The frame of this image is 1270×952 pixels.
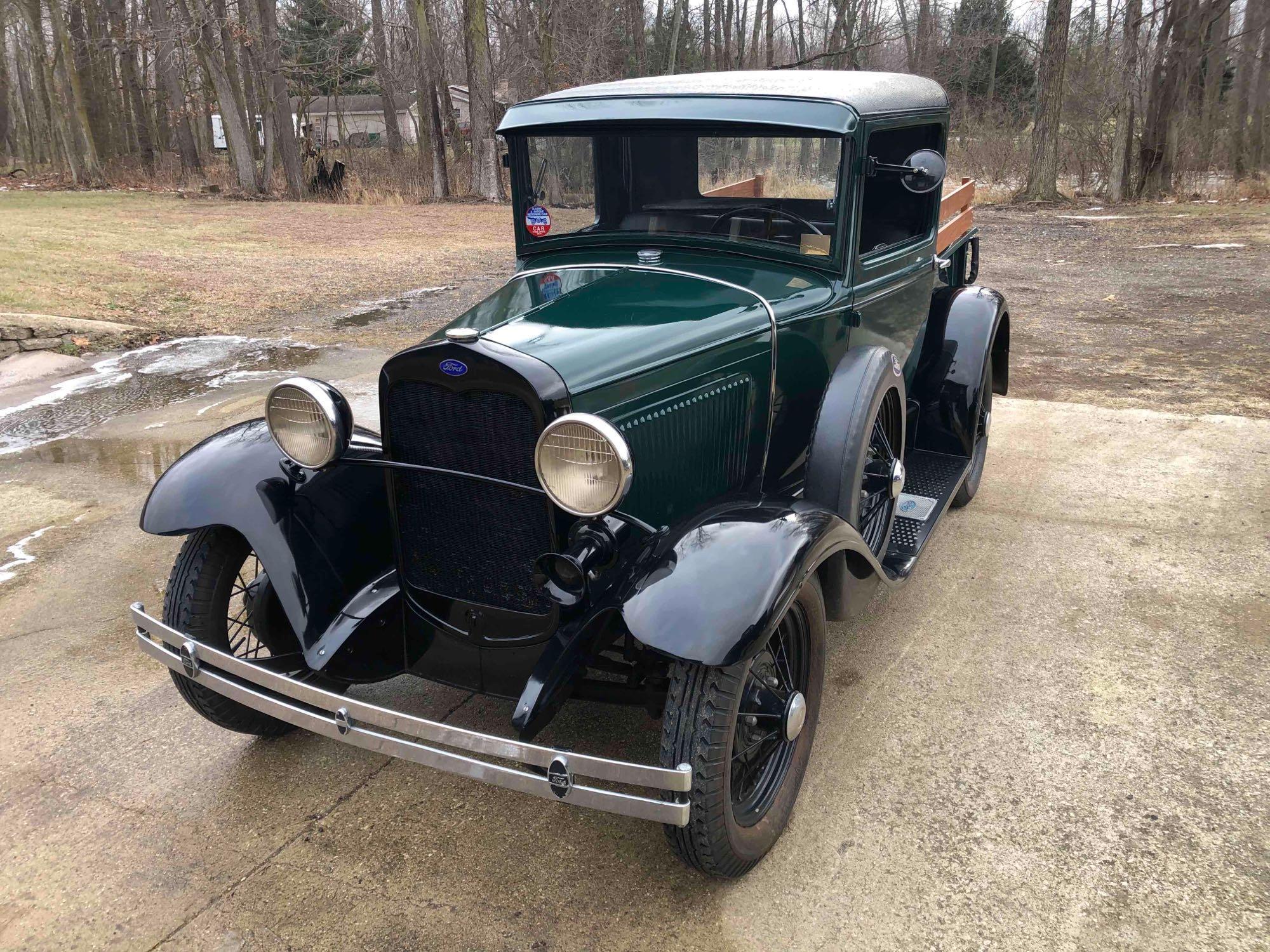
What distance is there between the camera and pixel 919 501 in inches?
149

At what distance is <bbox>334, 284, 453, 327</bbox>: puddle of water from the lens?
8891 mm

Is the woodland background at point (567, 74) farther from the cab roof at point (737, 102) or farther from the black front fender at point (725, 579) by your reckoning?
the black front fender at point (725, 579)

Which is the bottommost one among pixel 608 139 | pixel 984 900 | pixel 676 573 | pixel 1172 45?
pixel 984 900

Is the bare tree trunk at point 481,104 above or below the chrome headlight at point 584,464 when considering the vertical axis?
above

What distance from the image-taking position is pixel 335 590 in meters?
2.68

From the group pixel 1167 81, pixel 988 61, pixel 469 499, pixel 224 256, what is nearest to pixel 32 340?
pixel 224 256

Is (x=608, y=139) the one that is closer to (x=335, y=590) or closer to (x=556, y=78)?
(x=335, y=590)

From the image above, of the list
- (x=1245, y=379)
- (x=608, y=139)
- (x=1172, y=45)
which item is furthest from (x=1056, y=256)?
(x=608, y=139)

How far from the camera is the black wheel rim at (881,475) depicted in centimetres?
321

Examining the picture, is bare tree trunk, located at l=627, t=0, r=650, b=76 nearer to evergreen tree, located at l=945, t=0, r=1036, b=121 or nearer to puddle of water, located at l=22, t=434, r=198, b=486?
evergreen tree, located at l=945, t=0, r=1036, b=121

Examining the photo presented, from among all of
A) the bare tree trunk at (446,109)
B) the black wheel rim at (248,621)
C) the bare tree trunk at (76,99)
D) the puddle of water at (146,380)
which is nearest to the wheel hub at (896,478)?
the black wheel rim at (248,621)

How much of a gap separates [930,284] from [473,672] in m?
2.84

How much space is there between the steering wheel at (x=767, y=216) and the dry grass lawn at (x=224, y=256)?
6.70 metres

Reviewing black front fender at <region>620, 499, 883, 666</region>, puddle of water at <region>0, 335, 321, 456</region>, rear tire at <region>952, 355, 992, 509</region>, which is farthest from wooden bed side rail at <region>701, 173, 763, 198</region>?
puddle of water at <region>0, 335, 321, 456</region>
